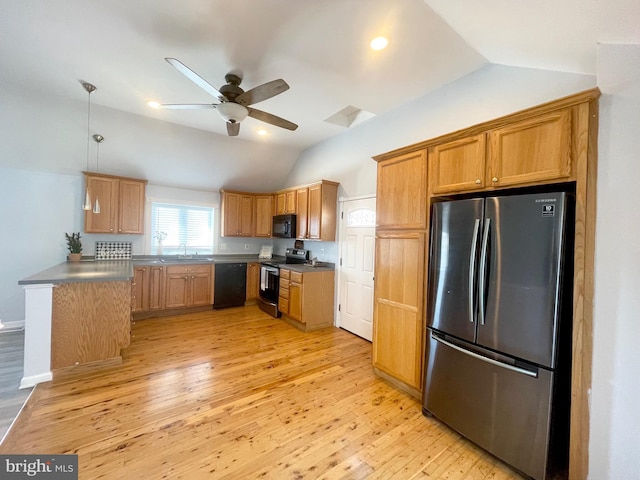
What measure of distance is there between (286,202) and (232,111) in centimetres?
286

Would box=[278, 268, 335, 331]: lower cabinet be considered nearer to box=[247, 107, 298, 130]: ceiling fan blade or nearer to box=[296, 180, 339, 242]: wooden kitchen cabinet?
box=[296, 180, 339, 242]: wooden kitchen cabinet

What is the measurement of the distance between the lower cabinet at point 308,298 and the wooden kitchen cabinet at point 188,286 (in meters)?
1.57

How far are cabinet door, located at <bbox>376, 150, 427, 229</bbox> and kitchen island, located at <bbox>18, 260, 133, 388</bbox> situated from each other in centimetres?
291

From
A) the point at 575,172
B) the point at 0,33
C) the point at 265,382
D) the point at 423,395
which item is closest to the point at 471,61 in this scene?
the point at 575,172

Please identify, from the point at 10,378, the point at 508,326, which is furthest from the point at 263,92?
the point at 10,378

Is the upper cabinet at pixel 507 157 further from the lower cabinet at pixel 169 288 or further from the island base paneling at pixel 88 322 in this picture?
the lower cabinet at pixel 169 288

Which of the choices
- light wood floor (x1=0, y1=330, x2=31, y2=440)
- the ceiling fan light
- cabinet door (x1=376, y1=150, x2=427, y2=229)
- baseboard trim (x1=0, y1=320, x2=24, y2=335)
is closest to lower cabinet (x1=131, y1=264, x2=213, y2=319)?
light wood floor (x1=0, y1=330, x2=31, y2=440)

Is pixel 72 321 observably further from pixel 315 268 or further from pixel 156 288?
pixel 315 268

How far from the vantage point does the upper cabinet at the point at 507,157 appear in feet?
5.32

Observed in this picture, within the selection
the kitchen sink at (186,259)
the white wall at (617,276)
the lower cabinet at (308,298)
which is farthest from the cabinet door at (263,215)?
the white wall at (617,276)

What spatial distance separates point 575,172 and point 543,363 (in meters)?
1.17

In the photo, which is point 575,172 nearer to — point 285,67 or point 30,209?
point 285,67

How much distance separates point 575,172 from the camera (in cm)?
157

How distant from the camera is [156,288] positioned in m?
4.55
